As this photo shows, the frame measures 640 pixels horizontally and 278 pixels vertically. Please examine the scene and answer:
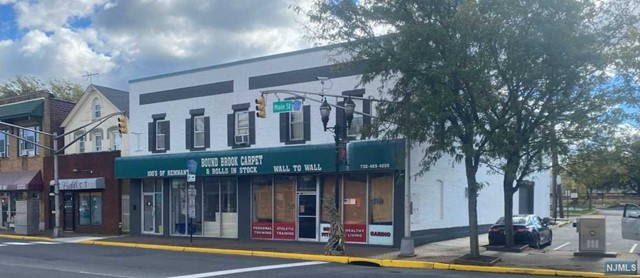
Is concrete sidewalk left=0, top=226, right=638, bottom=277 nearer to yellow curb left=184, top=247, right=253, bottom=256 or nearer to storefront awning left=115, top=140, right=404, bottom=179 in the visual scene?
yellow curb left=184, top=247, right=253, bottom=256

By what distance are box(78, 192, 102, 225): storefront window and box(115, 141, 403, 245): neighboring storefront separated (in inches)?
127

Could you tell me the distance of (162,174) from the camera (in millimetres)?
29656

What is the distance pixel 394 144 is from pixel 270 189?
673cm

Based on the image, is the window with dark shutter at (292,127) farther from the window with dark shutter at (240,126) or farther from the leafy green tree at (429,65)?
the leafy green tree at (429,65)

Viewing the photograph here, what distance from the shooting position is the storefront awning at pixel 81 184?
33312 millimetres

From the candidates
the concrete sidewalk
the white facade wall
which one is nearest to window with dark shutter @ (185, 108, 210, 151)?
the white facade wall

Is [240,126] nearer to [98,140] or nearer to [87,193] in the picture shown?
[98,140]

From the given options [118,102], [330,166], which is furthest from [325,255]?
[118,102]

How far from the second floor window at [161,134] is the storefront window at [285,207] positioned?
22.3 ft

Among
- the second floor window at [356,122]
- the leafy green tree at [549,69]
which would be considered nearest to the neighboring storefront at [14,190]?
the second floor window at [356,122]

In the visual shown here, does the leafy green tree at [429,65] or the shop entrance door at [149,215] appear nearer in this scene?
the leafy green tree at [429,65]

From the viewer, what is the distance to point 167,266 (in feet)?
59.8

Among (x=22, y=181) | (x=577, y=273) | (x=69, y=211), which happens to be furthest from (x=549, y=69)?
(x=22, y=181)

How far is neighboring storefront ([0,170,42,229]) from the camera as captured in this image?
37031 millimetres
